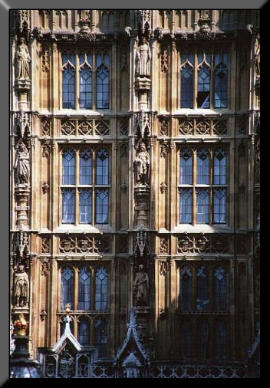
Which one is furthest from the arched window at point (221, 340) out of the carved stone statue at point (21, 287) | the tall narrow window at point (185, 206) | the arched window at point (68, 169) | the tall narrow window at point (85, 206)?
the arched window at point (68, 169)

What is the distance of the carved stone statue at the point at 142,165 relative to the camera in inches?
946

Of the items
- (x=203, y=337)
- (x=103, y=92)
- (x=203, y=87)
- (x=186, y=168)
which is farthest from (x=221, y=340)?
(x=103, y=92)

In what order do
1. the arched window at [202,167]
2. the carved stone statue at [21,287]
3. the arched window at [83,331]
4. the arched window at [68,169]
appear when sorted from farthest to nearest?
the arched window at [68,169] < the arched window at [202,167] < the arched window at [83,331] < the carved stone statue at [21,287]

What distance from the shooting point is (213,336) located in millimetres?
24219

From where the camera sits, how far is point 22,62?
24.2 metres

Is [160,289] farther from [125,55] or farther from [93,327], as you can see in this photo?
[125,55]

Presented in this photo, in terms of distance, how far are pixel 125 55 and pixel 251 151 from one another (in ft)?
12.1

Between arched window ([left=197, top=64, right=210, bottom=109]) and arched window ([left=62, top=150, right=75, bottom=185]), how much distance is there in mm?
3230

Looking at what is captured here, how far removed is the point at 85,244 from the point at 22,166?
2.33m

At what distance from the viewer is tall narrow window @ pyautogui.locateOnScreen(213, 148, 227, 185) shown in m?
24.4

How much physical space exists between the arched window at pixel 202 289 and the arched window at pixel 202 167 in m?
2.03

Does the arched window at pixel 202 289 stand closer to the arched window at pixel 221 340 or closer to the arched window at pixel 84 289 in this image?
the arched window at pixel 221 340

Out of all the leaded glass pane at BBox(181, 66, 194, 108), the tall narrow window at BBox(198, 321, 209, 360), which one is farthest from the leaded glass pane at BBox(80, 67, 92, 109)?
the tall narrow window at BBox(198, 321, 209, 360)

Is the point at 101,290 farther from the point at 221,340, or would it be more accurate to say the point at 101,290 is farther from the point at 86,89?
the point at 86,89
